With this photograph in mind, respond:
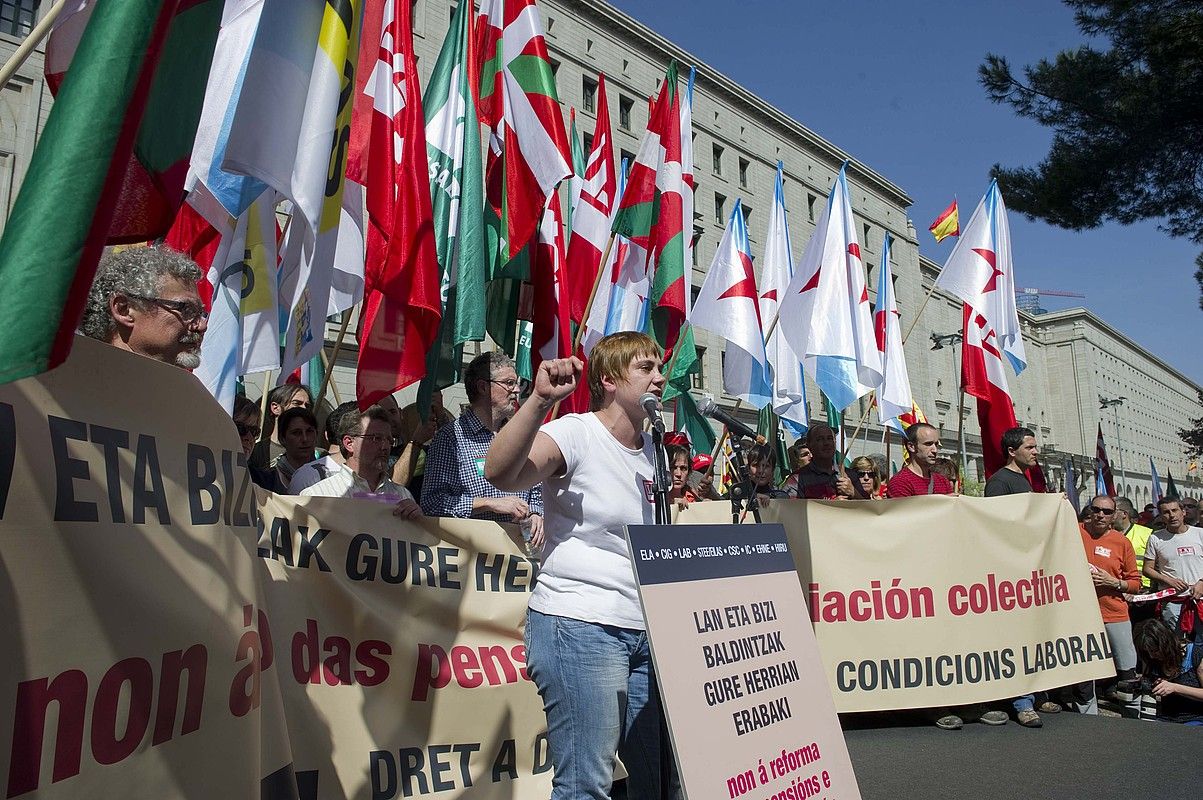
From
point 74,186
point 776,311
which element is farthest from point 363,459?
point 776,311

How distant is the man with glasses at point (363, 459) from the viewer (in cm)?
418

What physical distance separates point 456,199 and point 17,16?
674 inches

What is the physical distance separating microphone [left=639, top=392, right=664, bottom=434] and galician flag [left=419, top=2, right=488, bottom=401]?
286 centimetres

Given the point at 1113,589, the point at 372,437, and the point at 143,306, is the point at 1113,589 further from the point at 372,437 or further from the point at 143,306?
the point at 143,306

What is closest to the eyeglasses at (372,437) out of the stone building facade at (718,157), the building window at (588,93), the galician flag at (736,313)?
the galician flag at (736,313)

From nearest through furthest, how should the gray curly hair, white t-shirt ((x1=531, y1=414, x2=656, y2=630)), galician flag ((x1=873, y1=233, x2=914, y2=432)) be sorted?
the gray curly hair < white t-shirt ((x1=531, y1=414, x2=656, y2=630)) < galician flag ((x1=873, y1=233, x2=914, y2=432))

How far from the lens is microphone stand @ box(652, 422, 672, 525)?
2633mm

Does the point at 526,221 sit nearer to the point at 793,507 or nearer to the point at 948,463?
the point at 793,507

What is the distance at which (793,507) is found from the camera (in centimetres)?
571

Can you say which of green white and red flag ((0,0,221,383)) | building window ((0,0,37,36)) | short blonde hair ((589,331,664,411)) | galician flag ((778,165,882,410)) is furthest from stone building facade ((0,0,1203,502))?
green white and red flag ((0,0,221,383))

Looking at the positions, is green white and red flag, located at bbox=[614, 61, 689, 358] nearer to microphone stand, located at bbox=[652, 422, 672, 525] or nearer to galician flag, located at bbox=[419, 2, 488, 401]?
galician flag, located at bbox=[419, 2, 488, 401]

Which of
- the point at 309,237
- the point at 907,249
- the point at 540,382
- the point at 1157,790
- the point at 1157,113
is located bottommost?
the point at 1157,790

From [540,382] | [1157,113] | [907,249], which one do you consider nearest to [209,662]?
[540,382]

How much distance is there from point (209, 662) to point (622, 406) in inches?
54.4
